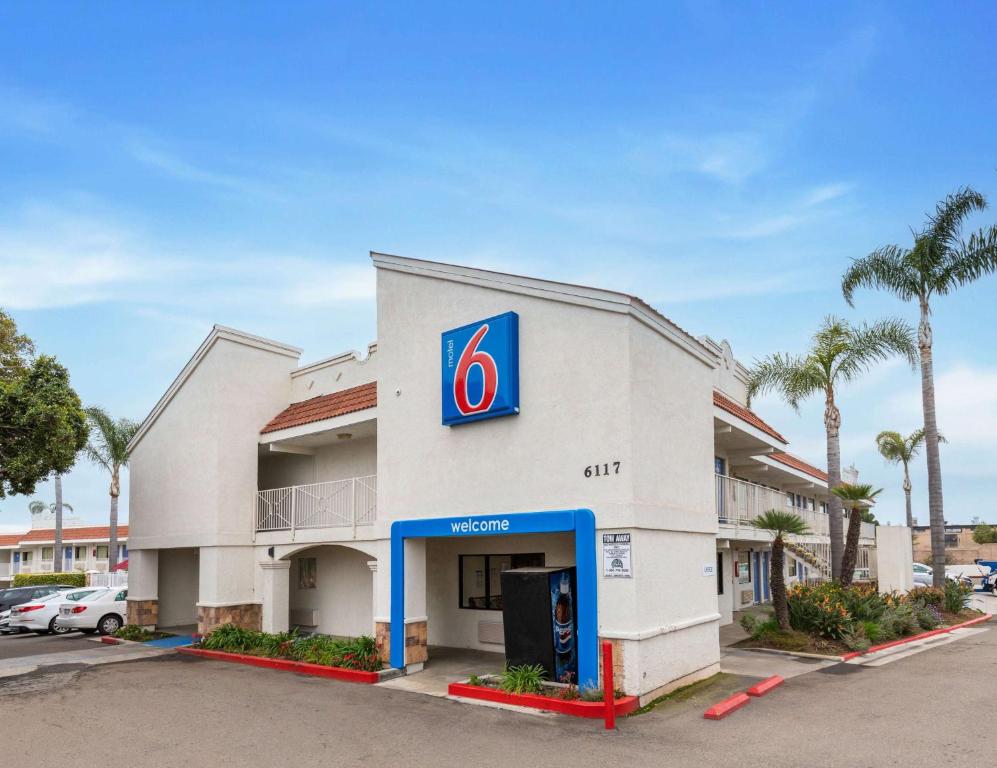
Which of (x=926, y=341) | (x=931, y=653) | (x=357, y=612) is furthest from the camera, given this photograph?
(x=926, y=341)

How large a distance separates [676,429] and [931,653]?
8.01 m

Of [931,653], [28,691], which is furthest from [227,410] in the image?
[931,653]

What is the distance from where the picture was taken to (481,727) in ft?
36.0

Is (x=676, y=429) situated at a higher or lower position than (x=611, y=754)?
higher

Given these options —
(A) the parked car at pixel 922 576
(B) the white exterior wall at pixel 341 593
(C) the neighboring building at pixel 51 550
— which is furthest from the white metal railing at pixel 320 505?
(C) the neighboring building at pixel 51 550

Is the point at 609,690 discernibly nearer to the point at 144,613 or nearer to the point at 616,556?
the point at 616,556

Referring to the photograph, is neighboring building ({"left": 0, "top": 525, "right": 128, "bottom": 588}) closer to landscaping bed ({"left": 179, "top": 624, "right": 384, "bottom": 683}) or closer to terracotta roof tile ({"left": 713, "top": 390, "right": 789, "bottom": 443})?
landscaping bed ({"left": 179, "top": 624, "right": 384, "bottom": 683})

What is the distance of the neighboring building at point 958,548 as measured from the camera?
6825 centimetres

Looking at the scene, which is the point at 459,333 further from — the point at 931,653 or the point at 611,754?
the point at 931,653

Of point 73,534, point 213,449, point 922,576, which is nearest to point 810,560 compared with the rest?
point 922,576

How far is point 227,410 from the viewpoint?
66.0ft

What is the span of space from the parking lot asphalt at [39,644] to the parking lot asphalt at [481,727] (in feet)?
19.7

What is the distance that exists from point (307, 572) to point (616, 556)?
38.2ft

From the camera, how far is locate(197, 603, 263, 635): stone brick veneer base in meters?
19.0
